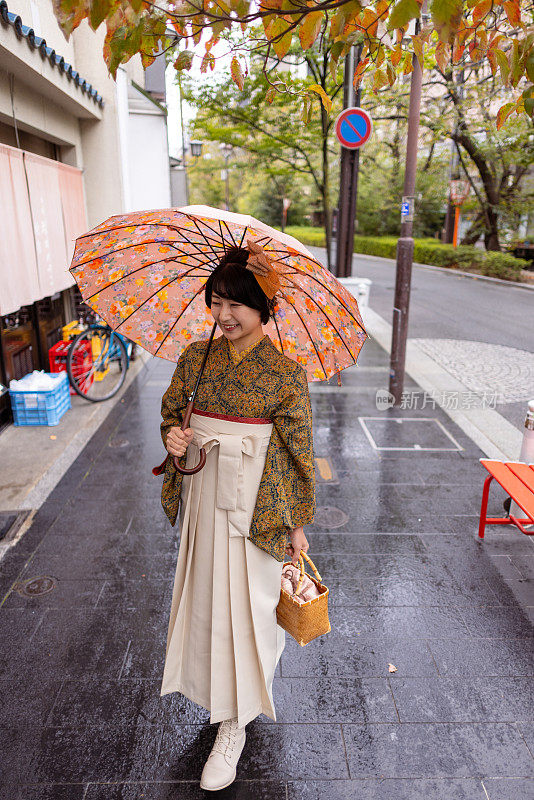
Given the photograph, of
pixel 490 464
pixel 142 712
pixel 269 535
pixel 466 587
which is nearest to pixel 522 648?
pixel 466 587

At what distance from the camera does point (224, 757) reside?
2.58 metres

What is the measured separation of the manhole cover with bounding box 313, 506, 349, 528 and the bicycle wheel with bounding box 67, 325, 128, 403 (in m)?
3.79

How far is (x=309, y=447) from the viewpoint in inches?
99.1

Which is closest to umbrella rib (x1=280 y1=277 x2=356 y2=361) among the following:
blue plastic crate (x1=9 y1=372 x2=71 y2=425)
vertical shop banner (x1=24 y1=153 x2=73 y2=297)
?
blue plastic crate (x1=9 y1=372 x2=71 y2=425)

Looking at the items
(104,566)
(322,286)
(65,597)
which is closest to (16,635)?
(65,597)

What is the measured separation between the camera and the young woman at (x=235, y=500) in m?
2.43

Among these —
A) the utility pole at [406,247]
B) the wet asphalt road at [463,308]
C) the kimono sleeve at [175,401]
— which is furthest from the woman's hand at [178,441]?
the wet asphalt road at [463,308]

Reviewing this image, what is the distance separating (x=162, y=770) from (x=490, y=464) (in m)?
3.11

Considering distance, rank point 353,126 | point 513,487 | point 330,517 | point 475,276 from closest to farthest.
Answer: point 513,487 < point 330,517 < point 353,126 < point 475,276

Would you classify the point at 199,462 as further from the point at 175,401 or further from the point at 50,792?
the point at 50,792

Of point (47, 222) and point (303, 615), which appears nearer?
point (303, 615)

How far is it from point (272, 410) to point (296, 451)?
201 mm

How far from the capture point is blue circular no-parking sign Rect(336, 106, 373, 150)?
862cm

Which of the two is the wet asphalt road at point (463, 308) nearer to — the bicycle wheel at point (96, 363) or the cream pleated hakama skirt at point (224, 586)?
the bicycle wheel at point (96, 363)
